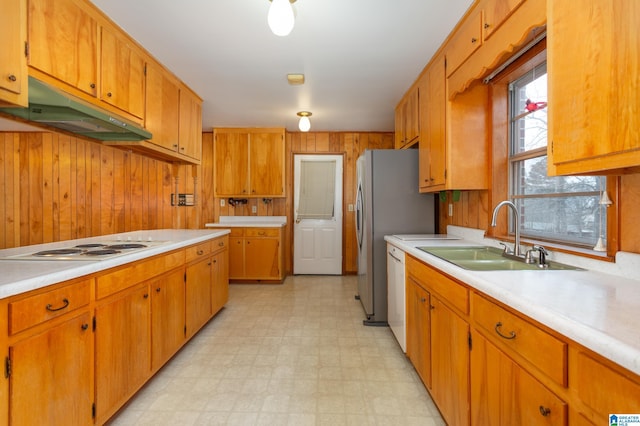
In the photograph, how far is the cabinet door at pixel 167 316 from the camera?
201 cm

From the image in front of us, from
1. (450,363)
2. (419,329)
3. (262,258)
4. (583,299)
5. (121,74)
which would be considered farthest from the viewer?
(262,258)

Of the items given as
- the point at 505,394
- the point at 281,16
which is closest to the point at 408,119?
the point at 281,16

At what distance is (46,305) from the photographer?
1208 mm

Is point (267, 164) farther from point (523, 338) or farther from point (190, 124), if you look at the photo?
point (523, 338)

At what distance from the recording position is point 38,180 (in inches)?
105

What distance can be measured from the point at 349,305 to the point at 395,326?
1.13 metres

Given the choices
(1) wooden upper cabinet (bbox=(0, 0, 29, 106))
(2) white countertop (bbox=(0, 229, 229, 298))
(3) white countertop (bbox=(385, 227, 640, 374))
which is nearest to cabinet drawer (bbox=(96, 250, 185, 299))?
(2) white countertop (bbox=(0, 229, 229, 298))

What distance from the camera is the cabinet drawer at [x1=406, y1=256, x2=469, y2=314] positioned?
1379 mm

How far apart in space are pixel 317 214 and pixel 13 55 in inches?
162

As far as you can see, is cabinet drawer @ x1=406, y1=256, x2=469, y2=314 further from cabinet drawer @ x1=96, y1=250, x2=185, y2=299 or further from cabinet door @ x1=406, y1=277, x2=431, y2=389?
cabinet drawer @ x1=96, y1=250, x2=185, y2=299

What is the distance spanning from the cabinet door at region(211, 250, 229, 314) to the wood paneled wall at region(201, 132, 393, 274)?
1836 millimetres

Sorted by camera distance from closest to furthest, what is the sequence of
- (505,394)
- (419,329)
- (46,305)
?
(505,394)
(46,305)
(419,329)

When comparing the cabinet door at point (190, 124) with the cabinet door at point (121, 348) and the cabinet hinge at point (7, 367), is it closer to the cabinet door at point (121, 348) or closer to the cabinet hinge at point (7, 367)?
the cabinet door at point (121, 348)

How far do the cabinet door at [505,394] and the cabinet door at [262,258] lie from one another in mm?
3686
